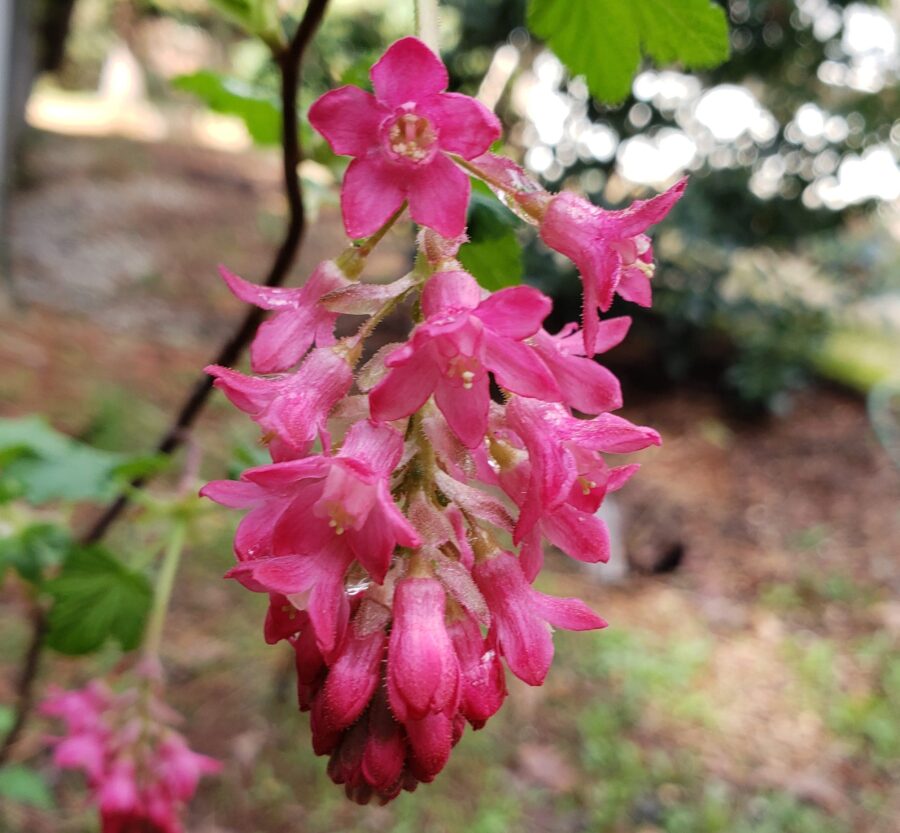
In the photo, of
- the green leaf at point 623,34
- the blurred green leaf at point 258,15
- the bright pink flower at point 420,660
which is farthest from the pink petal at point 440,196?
the blurred green leaf at point 258,15

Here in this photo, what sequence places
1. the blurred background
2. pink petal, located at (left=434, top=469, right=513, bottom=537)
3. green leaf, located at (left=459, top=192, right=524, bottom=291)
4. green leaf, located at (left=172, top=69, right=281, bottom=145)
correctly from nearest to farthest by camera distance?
pink petal, located at (left=434, top=469, right=513, bottom=537)
green leaf, located at (left=459, top=192, right=524, bottom=291)
green leaf, located at (left=172, top=69, right=281, bottom=145)
the blurred background

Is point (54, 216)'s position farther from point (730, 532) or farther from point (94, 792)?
point (94, 792)

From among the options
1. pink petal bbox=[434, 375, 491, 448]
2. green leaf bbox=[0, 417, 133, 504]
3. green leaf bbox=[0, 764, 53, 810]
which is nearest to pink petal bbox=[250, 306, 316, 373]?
pink petal bbox=[434, 375, 491, 448]

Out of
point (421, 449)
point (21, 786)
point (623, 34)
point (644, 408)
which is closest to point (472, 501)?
point (421, 449)

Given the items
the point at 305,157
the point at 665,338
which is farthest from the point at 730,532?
the point at 305,157

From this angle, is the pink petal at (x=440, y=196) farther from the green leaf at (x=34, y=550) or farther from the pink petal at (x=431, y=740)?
the green leaf at (x=34, y=550)

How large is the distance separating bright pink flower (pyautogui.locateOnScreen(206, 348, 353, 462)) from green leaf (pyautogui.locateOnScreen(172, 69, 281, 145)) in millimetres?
613

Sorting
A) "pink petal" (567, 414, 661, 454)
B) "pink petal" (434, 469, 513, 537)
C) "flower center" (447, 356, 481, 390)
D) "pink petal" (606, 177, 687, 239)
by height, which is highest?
"pink petal" (606, 177, 687, 239)

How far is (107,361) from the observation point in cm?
415

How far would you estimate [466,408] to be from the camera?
0.47 meters

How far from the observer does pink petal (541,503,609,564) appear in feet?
1.70

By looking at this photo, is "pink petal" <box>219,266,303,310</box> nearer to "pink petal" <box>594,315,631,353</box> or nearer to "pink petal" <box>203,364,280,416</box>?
"pink petal" <box>203,364,280,416</box>

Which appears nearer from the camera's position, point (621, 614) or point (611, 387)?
point (611, 387)

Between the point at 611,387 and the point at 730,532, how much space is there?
365cm
